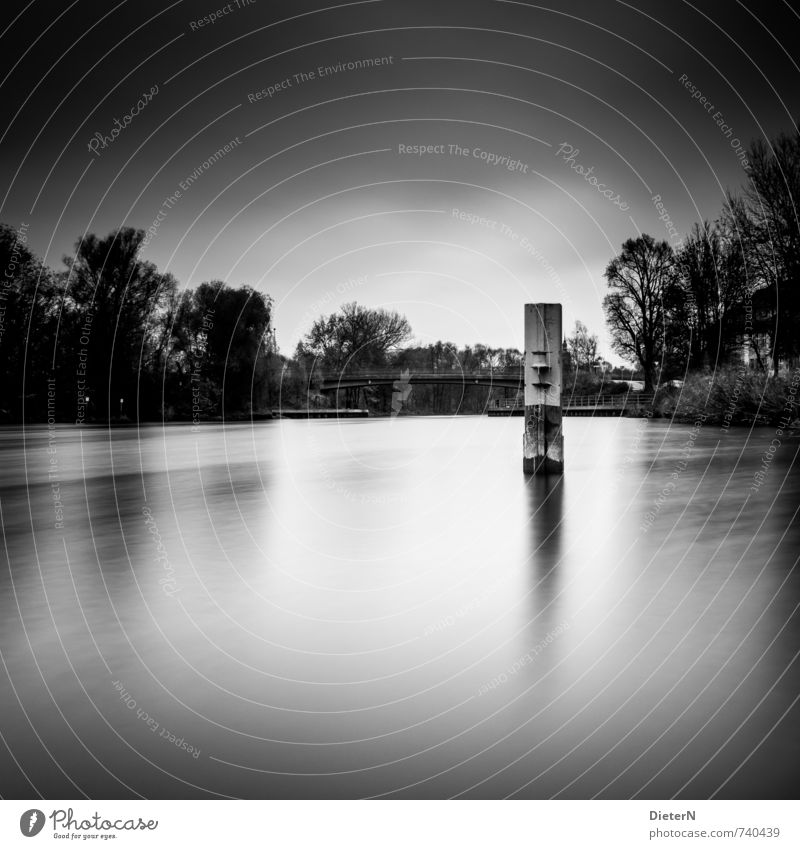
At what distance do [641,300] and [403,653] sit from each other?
56.3 m

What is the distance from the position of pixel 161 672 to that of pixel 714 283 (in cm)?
4789

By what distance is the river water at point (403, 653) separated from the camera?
10.7ft

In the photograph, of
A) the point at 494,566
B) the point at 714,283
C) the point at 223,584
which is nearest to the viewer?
the point at 223,584

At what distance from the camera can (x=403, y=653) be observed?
14.8ft

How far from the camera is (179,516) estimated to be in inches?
413

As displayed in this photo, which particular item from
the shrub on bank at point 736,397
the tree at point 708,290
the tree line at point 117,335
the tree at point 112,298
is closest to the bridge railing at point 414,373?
the tree line at point 117,335

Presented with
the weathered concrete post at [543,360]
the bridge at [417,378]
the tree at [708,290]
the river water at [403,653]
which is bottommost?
the river water at [403,653]

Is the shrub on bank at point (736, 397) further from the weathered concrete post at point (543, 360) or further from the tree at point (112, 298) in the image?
the tree at point (112, 298)

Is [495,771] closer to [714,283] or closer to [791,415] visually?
[791,415]

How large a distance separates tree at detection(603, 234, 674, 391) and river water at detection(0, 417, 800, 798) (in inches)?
1896

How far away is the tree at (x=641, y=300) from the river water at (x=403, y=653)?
48.1m

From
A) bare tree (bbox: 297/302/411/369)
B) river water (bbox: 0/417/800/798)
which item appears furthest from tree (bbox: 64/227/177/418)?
river water (bbox: 0/417/800/798)

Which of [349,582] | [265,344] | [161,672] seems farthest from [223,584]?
[265,344]

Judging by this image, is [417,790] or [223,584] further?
[223,584]
